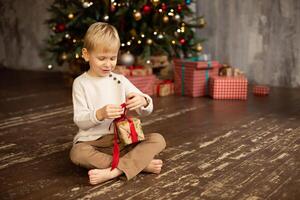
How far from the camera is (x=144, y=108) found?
172 cm

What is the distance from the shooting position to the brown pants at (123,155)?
1.67 metres

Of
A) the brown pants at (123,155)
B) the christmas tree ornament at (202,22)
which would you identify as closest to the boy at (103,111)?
the brown pants at (123,155)

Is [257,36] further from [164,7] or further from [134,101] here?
[134,101]

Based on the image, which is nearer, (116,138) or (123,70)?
(116,138)

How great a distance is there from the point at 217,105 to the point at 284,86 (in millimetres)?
1039

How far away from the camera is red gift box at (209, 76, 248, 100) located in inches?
127

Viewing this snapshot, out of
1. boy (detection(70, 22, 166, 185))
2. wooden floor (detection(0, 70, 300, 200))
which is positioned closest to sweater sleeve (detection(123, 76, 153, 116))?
boy (detection(70, 22, 166, 185))

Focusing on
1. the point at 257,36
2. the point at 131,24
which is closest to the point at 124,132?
the point at 131,24

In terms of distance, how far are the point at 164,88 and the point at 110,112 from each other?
1.87 meters

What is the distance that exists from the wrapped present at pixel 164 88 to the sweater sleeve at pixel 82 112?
1.70 meters

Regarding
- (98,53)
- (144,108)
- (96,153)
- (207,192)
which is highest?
(98,53)

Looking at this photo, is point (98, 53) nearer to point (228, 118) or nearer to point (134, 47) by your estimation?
point (228, 118)

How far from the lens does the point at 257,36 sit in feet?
12.6

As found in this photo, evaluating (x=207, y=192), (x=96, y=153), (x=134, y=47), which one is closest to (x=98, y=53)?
(x=96, y=153)
